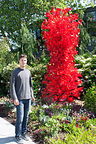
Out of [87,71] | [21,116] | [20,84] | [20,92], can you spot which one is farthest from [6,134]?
[87,71]

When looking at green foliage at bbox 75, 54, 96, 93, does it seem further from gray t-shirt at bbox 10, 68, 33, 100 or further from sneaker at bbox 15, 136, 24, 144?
sneaker at bbox 15, 136, 24, 144

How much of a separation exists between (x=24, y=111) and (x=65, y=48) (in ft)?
8.19

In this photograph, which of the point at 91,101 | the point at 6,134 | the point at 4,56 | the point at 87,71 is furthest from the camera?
the point at 4,56

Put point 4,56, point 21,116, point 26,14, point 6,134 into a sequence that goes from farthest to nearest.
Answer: point 26,14, point 4,56, point 6,134, point 21,116

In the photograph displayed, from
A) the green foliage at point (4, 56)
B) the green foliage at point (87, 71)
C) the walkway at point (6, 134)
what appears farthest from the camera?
the green foliage at point (4, 56)

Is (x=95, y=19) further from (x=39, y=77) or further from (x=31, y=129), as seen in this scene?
(x=31, y=129)

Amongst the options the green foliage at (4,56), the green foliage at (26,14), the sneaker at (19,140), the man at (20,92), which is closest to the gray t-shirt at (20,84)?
the man at (20,92)

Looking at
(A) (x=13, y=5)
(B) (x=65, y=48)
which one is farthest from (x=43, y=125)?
(A) (x=13, y=5)

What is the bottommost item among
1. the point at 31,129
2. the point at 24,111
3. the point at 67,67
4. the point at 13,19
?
the point at 31,129

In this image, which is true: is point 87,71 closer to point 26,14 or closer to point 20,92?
point 20,92

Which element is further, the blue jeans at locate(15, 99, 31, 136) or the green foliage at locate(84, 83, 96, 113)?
the green foliage at locate(84, 83, 96, 113)

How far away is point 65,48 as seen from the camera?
546 cm

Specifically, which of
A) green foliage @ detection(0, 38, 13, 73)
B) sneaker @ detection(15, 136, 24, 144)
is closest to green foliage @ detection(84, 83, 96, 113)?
sneaker @ detection(15, 136, 24, 144)

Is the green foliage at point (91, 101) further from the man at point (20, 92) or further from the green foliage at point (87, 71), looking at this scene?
the man at point (20, 92)
